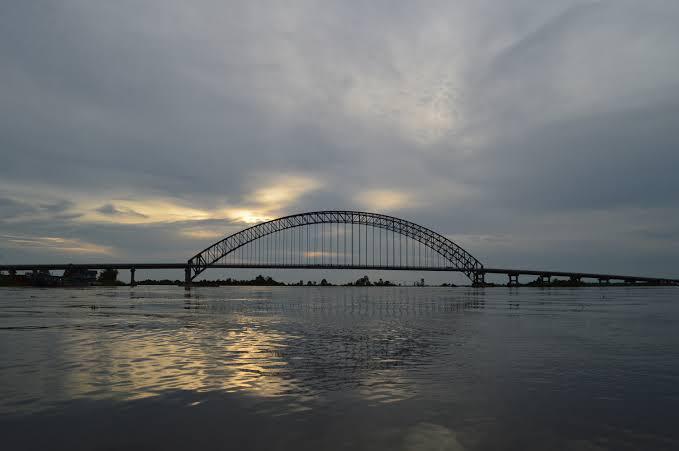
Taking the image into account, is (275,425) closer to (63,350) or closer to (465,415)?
(465,415)

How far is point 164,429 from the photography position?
7629 millimetres

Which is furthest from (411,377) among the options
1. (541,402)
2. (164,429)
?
(164,429)

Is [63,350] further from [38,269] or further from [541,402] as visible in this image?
[38,269]

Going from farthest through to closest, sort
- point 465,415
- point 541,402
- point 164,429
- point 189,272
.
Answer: point 189,272
point 541,402
point 465,415
point 164,429

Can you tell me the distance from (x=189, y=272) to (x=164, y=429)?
15876 centimetres

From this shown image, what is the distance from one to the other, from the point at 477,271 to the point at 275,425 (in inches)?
6336

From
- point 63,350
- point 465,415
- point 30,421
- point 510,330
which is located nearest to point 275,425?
point 465,415

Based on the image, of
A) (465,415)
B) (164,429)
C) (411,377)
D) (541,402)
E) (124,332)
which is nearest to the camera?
(164,429)

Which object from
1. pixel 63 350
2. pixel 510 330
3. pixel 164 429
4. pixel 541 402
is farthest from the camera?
pixel 510 330

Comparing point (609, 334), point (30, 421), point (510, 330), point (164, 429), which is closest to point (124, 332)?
point (30, 421)

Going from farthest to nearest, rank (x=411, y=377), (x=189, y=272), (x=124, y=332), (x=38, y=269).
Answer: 1. (x=189, y=272)
2. (x=38, y=269)
3. (x=124, y=332)
4. (x=411, y=377)

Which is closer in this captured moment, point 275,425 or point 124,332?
point 275,425

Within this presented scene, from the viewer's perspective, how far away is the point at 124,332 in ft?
68.9

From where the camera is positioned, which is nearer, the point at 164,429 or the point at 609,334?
the point at 164,429
